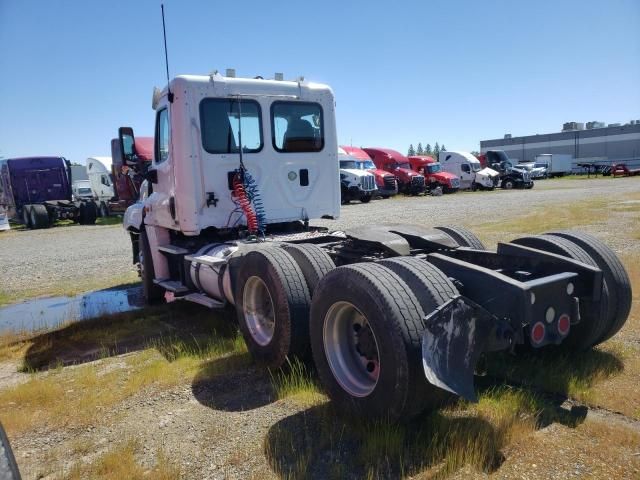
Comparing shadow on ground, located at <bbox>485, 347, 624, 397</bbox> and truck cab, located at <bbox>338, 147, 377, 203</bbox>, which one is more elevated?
truck cab, located at <bbox>338, 147, 377, 203</bbox>

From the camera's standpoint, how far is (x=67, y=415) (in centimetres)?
375

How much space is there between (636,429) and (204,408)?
2.78m

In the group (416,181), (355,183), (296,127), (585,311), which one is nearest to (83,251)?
(296,127)

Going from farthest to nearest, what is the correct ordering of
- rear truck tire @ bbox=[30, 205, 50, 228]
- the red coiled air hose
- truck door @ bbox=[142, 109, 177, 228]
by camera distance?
rear truck tire @ bbox=[30, 205, 50, 228] < truck door @ bbox=[142, 109, 177, 228] < the red coiled air hose

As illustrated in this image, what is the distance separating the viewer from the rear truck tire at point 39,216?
22391mm

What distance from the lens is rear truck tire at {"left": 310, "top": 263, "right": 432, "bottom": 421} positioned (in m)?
2.76

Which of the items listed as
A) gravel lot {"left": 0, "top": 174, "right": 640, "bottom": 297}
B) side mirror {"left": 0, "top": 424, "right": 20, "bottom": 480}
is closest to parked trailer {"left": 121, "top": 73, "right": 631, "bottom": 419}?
side mirror {"left": 0, "top": 424, "right": 20, "bottom": 480}

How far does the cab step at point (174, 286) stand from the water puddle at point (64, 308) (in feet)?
2.67

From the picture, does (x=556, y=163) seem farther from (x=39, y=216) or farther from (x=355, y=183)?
(x=39, y=216)

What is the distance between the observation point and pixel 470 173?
3562 centimetres

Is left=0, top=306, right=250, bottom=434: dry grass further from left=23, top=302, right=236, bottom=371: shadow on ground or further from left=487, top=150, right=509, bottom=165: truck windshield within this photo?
left=487, top=150, right=509, bottom=165: truck windshield

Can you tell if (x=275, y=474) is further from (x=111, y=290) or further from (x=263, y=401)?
(x=111, y=290)

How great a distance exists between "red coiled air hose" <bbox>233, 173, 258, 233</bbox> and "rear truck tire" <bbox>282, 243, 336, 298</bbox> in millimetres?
1616

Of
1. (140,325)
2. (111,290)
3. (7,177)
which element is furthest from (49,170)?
(140,325)
